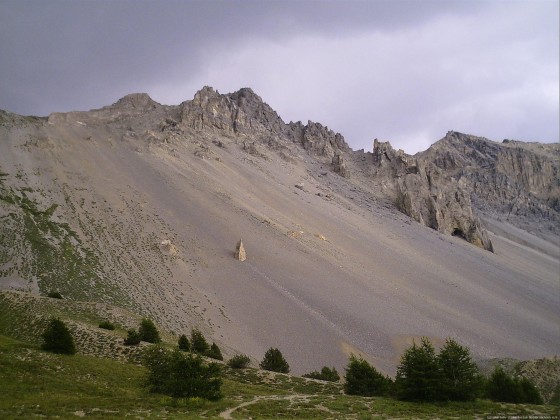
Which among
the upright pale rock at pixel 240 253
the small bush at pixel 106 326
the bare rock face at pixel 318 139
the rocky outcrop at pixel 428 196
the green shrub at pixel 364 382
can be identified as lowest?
the green shrub at pixel 364 382

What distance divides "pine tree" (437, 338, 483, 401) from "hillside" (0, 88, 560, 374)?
21.1 metres

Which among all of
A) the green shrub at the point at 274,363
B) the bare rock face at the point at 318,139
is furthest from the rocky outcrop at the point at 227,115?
the green shrub at the point at 274,363

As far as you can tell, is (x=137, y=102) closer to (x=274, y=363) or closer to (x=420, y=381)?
(x=274, y=363)

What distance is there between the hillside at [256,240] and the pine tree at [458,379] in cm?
2109

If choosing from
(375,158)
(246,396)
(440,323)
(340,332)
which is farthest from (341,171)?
(246,396)

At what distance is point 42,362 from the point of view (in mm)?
20391

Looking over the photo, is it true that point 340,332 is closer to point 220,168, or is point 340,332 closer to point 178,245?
point 178,245

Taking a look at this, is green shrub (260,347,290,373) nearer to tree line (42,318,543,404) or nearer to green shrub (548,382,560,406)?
tree line (42,318,543,404)

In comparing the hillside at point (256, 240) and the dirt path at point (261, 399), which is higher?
the hillside at point (256, 240)

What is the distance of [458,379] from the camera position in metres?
19.5

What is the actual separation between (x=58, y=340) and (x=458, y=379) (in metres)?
21.1

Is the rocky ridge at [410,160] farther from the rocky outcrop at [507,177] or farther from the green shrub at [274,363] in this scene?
the green shrub at [274,363]

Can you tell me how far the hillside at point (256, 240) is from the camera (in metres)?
46.3

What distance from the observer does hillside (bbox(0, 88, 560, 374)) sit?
4628 centimetres
